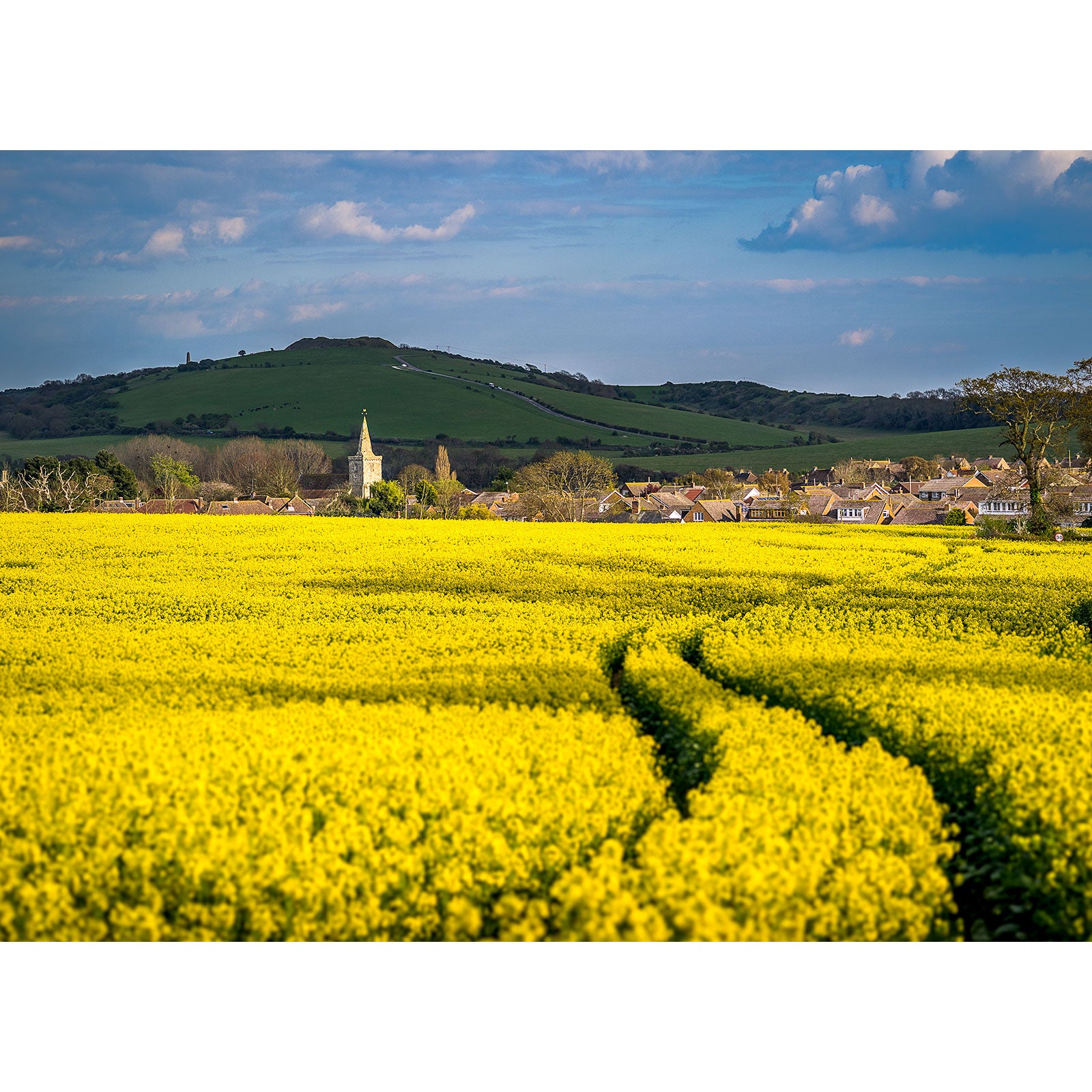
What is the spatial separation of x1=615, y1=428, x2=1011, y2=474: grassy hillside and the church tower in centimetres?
1171

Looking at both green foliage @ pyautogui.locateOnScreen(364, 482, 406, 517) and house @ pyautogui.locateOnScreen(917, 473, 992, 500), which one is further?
house @ pyautogui.locateOnScreen(917, 473, 992, 500)

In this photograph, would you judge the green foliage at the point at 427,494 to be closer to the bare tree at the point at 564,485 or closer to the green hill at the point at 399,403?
the bare tree at the point at 564,485

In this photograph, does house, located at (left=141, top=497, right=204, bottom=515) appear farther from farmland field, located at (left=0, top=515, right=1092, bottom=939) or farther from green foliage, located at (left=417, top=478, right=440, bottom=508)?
green foliage, located at (left=417, top=478, right=440, bottom=508)

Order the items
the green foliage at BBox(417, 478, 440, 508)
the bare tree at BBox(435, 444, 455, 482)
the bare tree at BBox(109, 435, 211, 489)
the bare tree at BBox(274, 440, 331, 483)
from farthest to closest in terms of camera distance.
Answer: the bare tree at BBox(435, 444, 455, 482), the green foliage at BBox(417, 478, 440, 508), the bare tree at BBox(274, 440, 331, 483), the bare tree at BBox(109, 435, 211, 489)

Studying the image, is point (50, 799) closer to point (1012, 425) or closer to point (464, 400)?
point (1012, 425)

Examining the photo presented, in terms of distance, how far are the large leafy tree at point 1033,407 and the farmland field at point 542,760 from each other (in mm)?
3420

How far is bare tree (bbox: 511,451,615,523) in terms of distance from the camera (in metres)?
28.5

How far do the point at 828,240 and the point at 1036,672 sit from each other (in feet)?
20.4

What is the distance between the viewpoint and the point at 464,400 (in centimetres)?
3716

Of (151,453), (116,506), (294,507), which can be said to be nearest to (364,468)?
(294,507)

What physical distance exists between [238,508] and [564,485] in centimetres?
1386

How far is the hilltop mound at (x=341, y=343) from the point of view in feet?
53.7

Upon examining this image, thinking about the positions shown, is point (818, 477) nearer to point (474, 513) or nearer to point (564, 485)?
point (564, 485)

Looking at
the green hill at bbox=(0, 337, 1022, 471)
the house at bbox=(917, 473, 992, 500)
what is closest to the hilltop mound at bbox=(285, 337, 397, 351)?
the green hill at bbox=(0, 337, 1022, 471)
